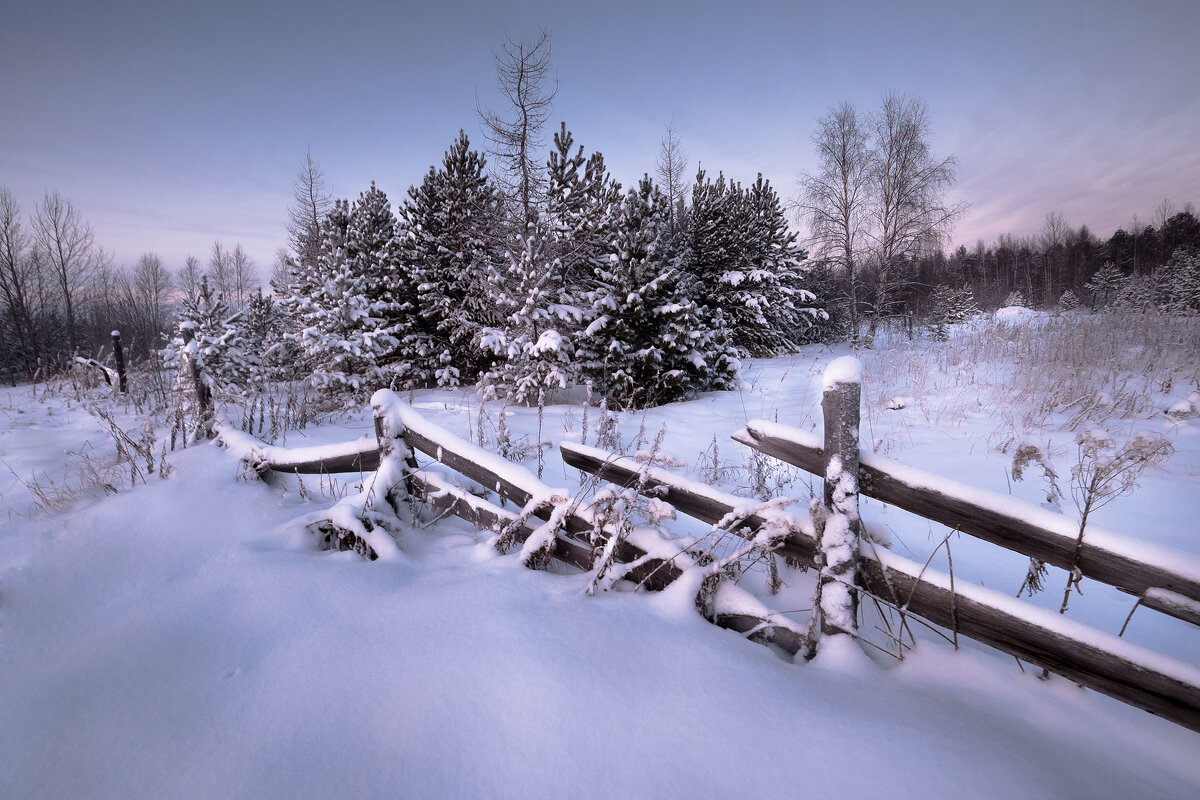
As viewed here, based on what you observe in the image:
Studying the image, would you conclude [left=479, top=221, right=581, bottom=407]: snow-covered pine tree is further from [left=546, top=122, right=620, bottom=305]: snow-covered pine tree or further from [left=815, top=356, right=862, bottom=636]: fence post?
[left=815, top=356, right=862, bottom=636]: fence post

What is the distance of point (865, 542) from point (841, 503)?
24 centimetres

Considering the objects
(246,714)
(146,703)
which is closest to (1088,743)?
(246,714)

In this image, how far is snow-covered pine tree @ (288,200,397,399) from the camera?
12203 millimetres

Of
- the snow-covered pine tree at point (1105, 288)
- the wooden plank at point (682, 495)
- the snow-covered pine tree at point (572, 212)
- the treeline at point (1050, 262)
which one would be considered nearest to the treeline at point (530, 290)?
the snow-covered pine tree at point (572, 212)

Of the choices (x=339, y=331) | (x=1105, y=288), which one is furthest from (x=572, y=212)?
(x=1105, y=288)

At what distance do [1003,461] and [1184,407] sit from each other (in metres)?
2.01

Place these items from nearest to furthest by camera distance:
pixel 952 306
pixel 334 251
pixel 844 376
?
pixel 844 376 < pixel 334 251 < pixel 952 306

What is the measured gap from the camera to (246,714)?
140 centimetres

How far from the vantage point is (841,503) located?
180 centimetres

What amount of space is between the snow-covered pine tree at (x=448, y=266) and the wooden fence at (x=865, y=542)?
10.9m

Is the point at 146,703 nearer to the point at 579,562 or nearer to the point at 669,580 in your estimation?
the point at 579,562

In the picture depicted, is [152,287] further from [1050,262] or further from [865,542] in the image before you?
Answer: [1050,262]

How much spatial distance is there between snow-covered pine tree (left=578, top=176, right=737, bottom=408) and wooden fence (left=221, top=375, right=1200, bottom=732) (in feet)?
22.6

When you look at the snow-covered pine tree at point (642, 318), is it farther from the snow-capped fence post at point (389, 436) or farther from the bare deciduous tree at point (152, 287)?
the bare deciduous tree at point (152, 287)
